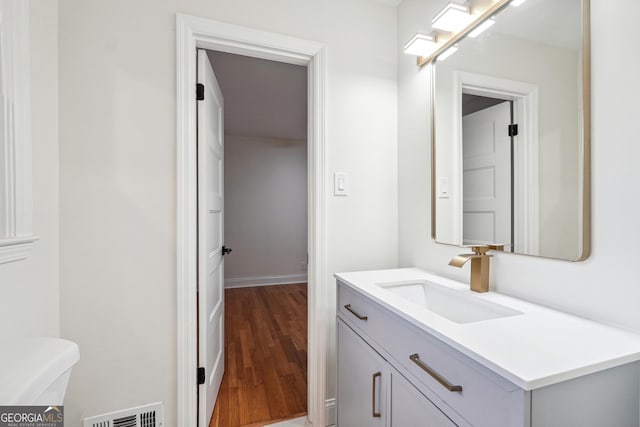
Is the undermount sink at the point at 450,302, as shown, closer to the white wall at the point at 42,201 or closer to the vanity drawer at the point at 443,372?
the vanity drawer at the point at 443,372

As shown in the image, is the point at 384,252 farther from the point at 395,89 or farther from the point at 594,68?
the point at 594,68

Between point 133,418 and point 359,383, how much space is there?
1.10 meters

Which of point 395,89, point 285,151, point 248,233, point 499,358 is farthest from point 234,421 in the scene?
A: point 285,151

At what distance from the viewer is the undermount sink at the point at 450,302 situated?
1.05 metres

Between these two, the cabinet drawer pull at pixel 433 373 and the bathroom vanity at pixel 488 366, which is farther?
the cabinet drawer pull at pixel 433 373

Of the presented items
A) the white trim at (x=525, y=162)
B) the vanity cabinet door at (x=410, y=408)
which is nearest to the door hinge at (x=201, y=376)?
the vanity cabinet door at (x=410, y=408)

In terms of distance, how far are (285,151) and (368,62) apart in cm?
310

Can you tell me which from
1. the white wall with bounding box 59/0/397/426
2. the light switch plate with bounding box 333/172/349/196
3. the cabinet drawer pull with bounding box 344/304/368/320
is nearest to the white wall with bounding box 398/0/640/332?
the cabinet drawer pull with bounding box 344/304/368/320

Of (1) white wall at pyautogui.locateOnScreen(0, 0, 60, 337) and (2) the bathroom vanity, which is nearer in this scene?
(2) the bathroom vanity

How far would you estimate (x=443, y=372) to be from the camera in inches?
31.1

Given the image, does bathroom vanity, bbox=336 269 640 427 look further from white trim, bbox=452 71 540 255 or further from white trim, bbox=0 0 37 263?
white trim, bbox=0 0 37 263

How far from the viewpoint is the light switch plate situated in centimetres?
167

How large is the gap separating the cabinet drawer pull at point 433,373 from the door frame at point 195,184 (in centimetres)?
81

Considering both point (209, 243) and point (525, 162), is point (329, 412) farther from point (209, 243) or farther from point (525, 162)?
point (525, 162)
